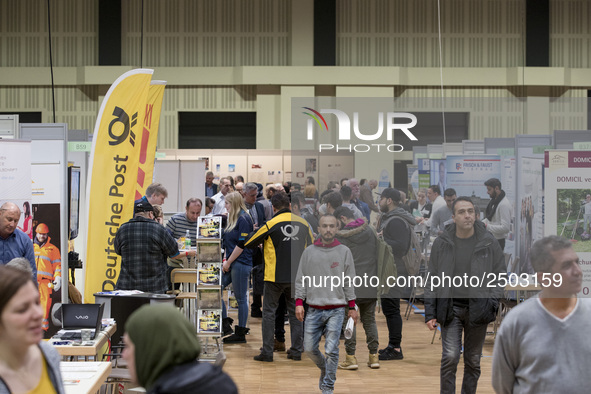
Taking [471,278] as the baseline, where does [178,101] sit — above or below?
above

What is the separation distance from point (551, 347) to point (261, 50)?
16916 mm

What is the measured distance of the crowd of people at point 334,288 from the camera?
2.38m

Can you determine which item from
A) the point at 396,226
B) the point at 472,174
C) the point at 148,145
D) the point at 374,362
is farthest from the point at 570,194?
the point at 148,145

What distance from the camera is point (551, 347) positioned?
9.98 feet

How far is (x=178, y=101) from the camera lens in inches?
759

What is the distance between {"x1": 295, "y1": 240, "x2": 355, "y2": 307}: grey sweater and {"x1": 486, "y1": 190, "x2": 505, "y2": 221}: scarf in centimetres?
112

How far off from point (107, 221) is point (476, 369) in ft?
11.0

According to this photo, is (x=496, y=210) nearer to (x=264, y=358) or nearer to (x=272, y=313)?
(x=272, y=313)

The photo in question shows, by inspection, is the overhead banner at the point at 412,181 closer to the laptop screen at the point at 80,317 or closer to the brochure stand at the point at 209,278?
the brochure stand at the point at 209,278

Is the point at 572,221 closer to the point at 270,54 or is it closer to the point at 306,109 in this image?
the point at 306,109

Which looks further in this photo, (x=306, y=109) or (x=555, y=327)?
(x=306, y=109)

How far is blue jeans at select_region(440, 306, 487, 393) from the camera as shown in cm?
542

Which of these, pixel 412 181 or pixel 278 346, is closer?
pixel 412 181

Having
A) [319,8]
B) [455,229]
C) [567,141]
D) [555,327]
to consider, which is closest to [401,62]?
[319,8]
